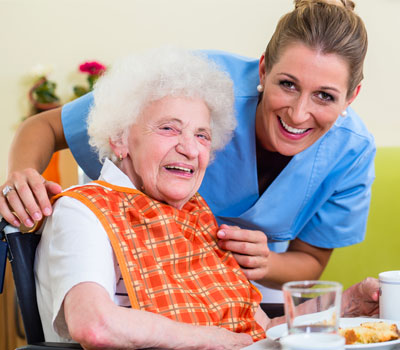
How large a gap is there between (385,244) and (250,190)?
32.0 inches

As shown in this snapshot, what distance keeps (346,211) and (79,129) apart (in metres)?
0.87

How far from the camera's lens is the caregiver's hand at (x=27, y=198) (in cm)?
121

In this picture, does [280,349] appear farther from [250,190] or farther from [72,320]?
[250,190]

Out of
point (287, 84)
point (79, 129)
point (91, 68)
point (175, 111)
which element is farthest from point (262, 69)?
point (91, 68)

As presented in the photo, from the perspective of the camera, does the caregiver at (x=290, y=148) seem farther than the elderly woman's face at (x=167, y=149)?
Yes

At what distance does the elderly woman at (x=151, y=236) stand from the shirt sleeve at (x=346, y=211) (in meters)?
0.51

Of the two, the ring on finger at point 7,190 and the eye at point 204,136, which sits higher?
the eye at point 204,136

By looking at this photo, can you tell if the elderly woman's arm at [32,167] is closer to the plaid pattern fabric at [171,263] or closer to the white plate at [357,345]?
the plaid pattern fabric at [171,263]

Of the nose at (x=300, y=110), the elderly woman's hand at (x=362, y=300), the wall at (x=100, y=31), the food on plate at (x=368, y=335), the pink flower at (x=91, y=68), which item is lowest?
the elderly woman's hand at (x=362, y=300)

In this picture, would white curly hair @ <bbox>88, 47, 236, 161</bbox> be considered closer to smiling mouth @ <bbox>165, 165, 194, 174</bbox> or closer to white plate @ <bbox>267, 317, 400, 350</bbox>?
smiling mouth @ <bbox>165, 165, 194, 174</bbox>

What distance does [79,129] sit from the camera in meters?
1.79

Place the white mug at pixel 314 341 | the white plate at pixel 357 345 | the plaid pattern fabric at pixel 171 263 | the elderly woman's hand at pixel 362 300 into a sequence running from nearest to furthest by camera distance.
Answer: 1. the white mug at pixel 314 341
2. the white plate at pixel 357 345
3. the plaid pattern fabric at pixel 171 263
4. the elderly woman's hand at pixel 362 300

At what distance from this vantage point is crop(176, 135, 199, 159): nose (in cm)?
136

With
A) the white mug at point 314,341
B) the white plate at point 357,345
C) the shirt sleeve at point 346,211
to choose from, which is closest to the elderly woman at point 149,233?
the white plate at point 357,345
